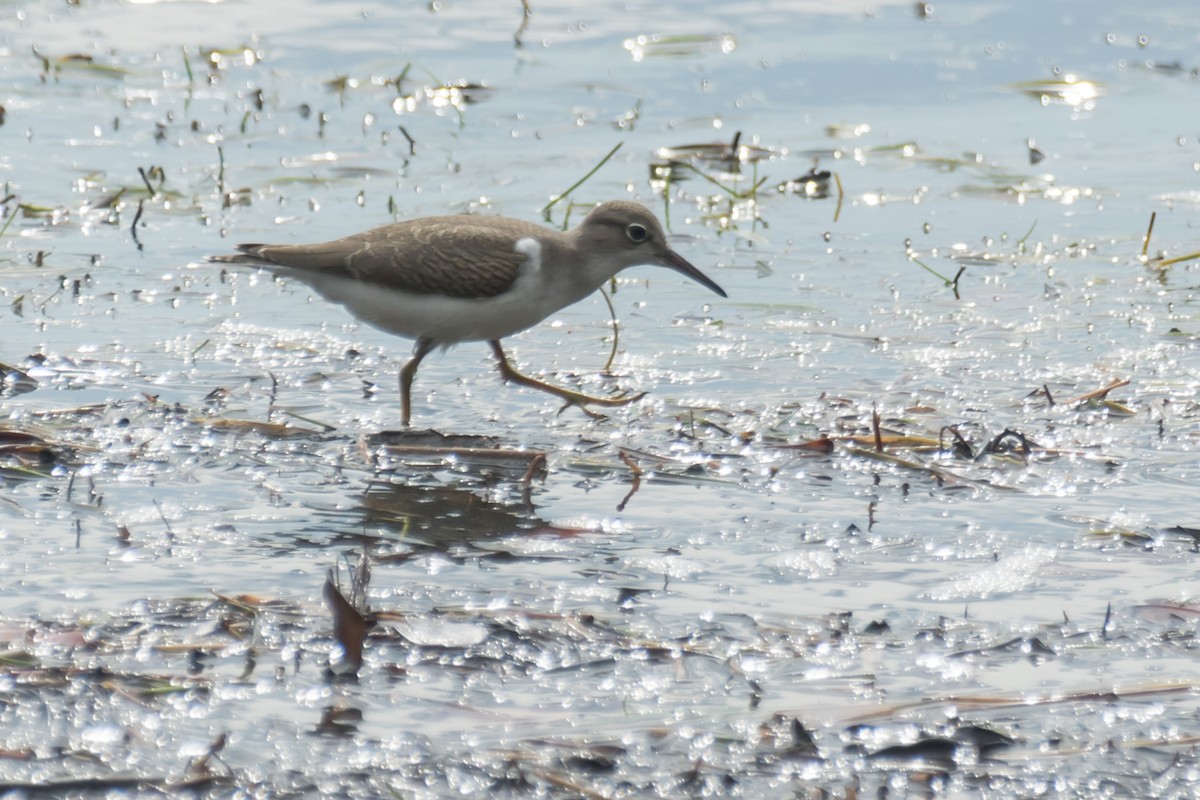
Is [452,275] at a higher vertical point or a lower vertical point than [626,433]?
higher

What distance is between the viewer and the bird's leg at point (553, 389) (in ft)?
22.5

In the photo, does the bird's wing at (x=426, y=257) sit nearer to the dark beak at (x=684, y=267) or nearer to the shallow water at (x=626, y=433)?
the shallow water at (x=626, y=433)

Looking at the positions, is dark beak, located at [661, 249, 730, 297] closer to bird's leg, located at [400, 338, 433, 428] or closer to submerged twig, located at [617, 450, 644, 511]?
bird's leg, located at [400, 338, 433, 428]

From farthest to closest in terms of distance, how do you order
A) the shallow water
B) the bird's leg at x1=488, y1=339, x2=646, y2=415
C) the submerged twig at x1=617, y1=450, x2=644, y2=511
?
the bird's leg at x1=488, y1=339, x2=646, y2=415 < the submerged twig at x1=617, y1=450, x2=644, y2=511 < the shallow water

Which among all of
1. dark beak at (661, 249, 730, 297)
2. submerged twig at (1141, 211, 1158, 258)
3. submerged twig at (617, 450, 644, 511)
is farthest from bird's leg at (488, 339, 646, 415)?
submerged twig at (1141, 211, 1158, 258)

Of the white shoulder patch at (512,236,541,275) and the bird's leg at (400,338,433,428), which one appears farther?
the white shoulder patch at (512,236,541,275)

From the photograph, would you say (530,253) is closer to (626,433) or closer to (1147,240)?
(626,433)

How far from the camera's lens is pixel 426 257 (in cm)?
700

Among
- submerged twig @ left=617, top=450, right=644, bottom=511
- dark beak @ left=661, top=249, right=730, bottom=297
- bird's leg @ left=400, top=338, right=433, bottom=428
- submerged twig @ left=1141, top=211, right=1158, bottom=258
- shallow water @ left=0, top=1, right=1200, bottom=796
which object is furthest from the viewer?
submerged twig @ left=1141, top=211, right=1158, bottom=258

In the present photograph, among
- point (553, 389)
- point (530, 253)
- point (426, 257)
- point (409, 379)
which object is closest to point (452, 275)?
point (426, 257)

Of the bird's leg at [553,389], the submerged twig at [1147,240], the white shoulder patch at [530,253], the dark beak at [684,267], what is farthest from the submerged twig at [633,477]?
the submerged twig at [1147,240]

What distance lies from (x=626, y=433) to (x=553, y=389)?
49 cm

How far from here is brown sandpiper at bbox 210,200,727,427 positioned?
6914 millimetres

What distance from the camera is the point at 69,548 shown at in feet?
16.9
